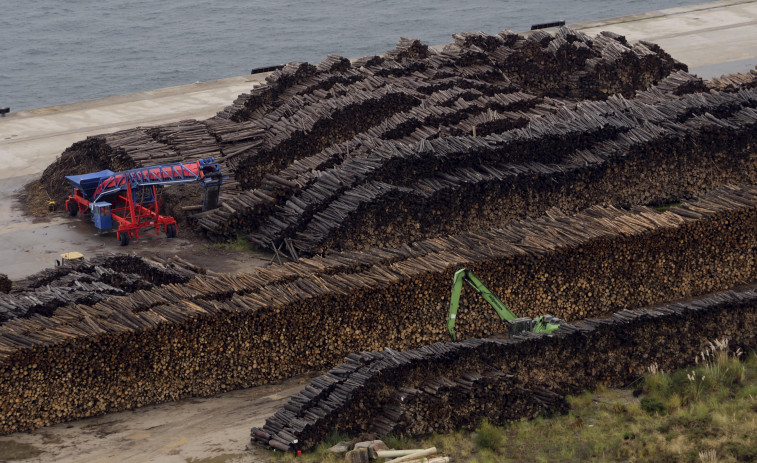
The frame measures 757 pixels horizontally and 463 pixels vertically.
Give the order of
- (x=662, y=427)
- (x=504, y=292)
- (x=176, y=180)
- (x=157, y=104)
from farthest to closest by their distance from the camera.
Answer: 1. (x=157, y=104)
2. (x=176, y=180)
3. (x=504, y=292)
4. (x=662, y=427)

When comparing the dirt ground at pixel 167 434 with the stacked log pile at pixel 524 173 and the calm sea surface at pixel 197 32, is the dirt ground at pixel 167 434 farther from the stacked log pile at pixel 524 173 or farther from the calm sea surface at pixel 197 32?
the calm sea surface at pixel 197 32

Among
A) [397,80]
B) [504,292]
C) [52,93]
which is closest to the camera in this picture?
[504,292]

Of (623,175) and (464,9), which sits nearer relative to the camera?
(623,175)

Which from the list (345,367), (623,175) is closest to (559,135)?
(623,175)

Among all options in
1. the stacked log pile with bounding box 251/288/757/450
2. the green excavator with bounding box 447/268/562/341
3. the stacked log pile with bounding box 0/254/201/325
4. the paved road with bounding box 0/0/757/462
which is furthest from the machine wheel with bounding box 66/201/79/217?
the stacked log pile with bounding box 251/288/757/450

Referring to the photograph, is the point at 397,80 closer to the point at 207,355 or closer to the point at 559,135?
the point at 559,135

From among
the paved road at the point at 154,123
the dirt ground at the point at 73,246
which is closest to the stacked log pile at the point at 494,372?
the paved road at the point at 154,123

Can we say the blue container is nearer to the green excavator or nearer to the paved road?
the paved road
